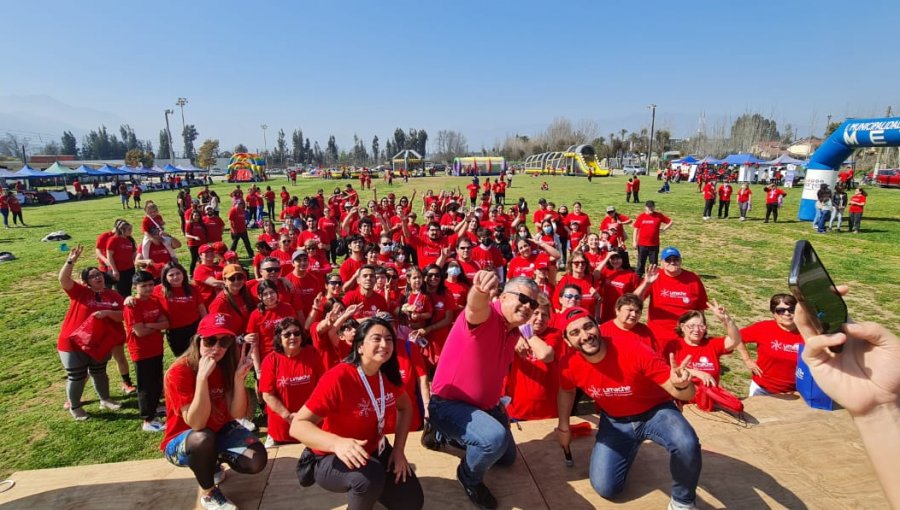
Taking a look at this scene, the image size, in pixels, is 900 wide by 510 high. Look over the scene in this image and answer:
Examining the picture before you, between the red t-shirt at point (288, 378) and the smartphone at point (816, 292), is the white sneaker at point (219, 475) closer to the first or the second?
the red t-shirt at point (288, 378)

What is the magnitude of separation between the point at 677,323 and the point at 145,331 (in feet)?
19.9

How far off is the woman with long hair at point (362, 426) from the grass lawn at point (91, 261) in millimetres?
2903

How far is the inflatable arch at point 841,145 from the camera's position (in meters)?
15.8

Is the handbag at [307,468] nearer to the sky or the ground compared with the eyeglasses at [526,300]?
nearer to the ground

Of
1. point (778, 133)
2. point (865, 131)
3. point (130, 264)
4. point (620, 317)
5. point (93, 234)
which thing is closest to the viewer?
point (620, 317)

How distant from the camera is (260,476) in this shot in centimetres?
359

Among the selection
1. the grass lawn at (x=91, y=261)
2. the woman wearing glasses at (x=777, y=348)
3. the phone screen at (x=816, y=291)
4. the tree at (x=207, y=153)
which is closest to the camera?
the phone screen at (x=816, y=291)

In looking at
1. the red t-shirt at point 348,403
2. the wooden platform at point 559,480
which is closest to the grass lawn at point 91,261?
the wooden platform at point 559,480

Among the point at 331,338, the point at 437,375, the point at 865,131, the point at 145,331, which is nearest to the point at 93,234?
the point at 145,331

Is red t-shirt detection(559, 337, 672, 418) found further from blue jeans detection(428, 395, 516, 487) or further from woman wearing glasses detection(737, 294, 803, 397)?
woman wearing glasses detection(737, 294, 803, 397)

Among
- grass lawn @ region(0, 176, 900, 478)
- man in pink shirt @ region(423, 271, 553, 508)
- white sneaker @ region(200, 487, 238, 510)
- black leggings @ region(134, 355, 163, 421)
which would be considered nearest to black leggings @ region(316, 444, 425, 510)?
man in pink shirt @ region(423, 271, 553, 508)

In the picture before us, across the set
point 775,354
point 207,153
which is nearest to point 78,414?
point 775,354

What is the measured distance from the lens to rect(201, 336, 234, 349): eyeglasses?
3.22 meters

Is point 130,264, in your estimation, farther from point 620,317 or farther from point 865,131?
point 865,131
